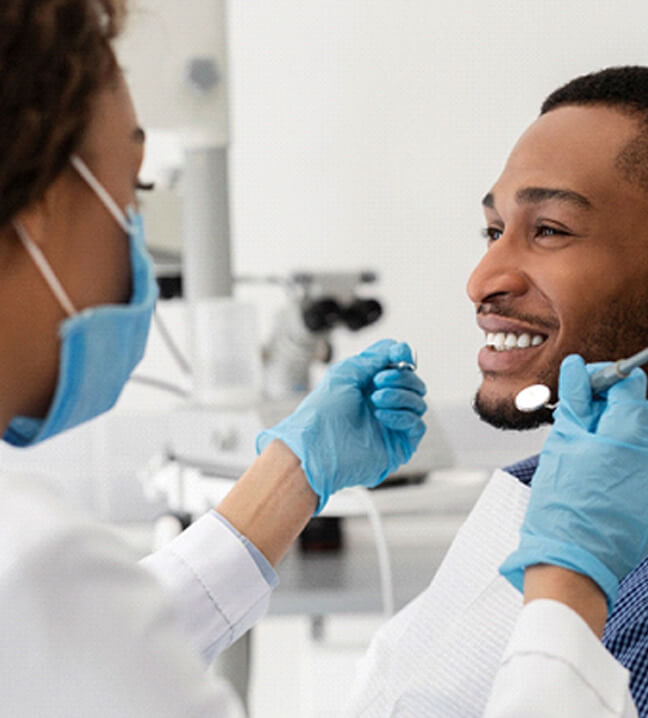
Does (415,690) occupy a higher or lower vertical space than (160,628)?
lower

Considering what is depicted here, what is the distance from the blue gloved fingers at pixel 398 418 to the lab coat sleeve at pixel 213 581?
8.7 inches

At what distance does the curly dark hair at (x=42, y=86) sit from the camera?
69 centimetres

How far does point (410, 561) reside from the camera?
1806 mm

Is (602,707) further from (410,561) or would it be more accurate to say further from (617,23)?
(617,23)

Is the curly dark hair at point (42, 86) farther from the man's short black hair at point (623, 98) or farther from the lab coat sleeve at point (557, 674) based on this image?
the man's short black hair at point (623, 98)

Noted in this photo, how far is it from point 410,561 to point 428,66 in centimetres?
171

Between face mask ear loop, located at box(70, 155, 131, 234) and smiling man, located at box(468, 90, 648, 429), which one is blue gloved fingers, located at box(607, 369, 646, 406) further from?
face mask ear loop, located at box(70, 155, 131, 234)

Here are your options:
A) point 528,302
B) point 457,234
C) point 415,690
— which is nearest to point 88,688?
point 415,690

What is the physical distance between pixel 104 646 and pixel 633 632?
563 mm

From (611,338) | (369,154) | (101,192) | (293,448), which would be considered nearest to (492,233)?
(611,338)

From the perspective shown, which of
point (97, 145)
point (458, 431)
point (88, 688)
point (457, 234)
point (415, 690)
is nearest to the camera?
point (88, 688)

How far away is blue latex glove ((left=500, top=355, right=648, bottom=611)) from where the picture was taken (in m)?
0.84

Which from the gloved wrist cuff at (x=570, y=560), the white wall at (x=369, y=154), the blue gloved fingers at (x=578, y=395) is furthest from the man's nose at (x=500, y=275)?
the white wall at (x=369, y=154)

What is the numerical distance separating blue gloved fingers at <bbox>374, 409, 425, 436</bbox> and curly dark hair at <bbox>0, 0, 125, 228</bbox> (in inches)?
22.2
